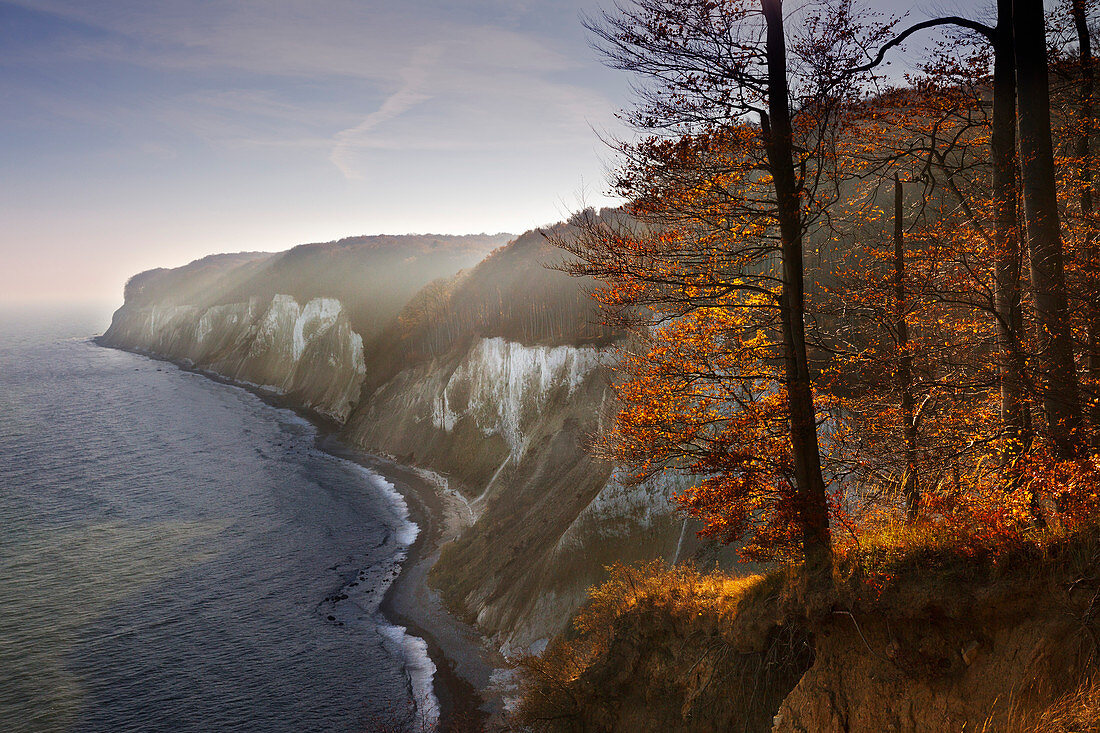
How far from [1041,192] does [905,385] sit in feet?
13.5

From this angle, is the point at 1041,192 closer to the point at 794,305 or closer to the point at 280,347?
the point at 794,305

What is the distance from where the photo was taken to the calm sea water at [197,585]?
2552cm

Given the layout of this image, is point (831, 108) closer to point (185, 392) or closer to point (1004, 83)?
point (1004, 83)

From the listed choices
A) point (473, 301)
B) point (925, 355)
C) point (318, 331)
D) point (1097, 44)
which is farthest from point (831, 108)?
point (318, 331)

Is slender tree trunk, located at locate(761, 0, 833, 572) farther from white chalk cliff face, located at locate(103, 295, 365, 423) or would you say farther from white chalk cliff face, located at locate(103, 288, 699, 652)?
white chalk cliff face, located at locate(103, 295, 365, 423)

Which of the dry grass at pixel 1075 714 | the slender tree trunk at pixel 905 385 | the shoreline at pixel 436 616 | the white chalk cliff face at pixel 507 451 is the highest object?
the slender tree trunk at pixel 905 385

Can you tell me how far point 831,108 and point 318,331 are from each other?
3531 inches

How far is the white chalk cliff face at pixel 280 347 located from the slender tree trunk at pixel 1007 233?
7116 cm

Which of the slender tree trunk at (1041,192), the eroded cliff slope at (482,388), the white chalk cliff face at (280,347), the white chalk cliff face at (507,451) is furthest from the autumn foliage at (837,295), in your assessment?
the white chalk cliff face at (280,347)

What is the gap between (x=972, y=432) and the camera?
36.9 feet

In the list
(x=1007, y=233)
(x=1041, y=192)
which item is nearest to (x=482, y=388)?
(x=1007, y=233)

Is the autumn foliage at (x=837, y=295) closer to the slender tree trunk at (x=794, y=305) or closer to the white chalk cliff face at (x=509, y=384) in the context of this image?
the slender tree trunk at (x=794, y=305)

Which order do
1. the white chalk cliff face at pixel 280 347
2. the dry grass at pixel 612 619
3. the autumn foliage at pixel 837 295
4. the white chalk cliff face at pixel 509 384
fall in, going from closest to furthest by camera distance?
the autumn foliage at pixel 837 295 → the dry grass at pixel 612 619 → the white chalk cliff face at pixel 509 384 → the white chalk cliff face at pixel 280 347

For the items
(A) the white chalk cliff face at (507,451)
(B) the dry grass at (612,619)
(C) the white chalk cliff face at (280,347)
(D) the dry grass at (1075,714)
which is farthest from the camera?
(C) the white chalk cliff face at (280,347)
